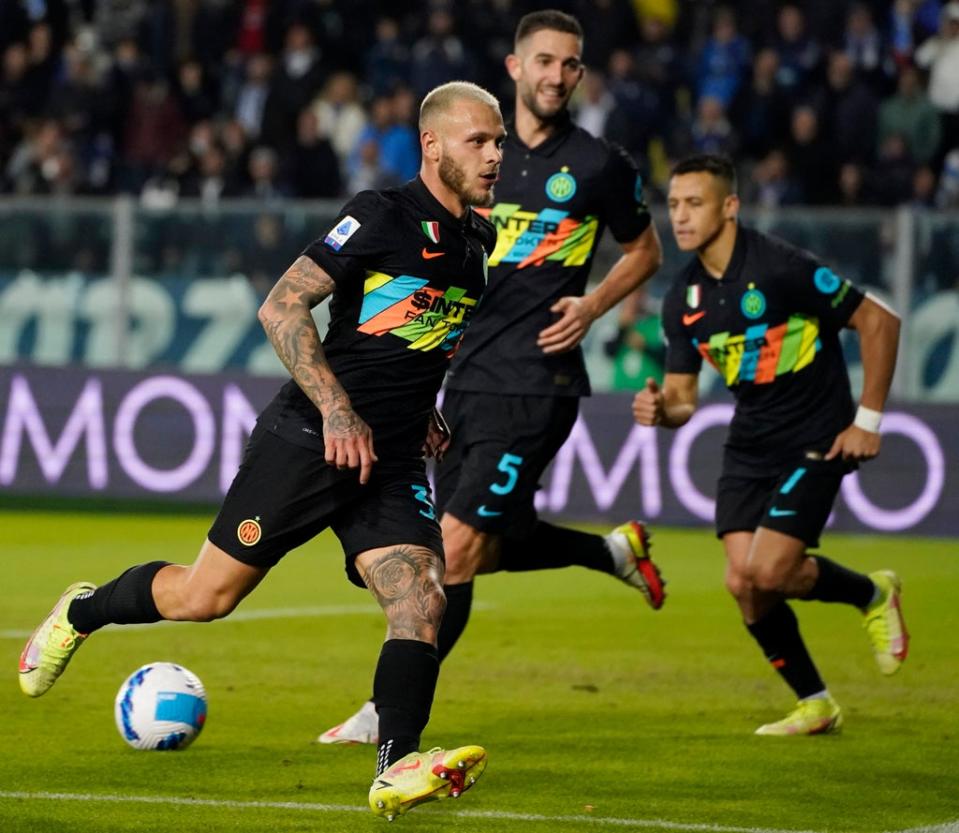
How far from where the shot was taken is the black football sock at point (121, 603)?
625 centimetres

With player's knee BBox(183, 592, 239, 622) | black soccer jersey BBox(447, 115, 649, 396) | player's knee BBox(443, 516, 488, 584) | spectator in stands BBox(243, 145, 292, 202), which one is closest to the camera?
player's knee BBox(183, 592, 239, 622)

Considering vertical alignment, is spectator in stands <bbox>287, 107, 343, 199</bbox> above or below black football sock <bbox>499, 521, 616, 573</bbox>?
above

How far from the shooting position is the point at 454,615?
732cm

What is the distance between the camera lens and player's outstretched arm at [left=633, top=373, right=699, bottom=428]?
754 centimetres

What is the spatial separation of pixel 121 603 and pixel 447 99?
5.98ft

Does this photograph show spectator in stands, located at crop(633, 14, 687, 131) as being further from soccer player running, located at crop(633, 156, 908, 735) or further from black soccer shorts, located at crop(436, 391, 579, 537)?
black soccer shorts, located at crop(436, 391, 579, 537)

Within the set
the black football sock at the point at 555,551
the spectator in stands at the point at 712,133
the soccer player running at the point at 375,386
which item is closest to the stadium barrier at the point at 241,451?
the spectator in stands at the point at 712,133

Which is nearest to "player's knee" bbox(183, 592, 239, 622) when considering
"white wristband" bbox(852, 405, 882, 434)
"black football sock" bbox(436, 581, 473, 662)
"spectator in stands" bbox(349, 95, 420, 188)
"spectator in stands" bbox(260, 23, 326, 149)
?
"black football sock" bbox(436, 581, 473, 662)

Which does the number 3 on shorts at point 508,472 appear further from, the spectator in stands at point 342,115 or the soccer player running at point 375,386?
the spectator in stands at point 342,115

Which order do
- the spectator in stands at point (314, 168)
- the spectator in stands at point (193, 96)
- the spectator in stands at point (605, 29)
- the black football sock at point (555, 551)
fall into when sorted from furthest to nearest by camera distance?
the spectator in stands at point (193, 96), the spectator in stands at point (605, 29), the spectator in stands at point (314, 168), the black football sock at point (555, 551)

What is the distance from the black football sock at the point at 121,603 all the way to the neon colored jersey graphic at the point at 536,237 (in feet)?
6.79

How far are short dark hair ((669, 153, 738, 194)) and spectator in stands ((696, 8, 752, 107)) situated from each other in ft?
34.3

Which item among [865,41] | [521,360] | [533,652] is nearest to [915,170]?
[865,41]

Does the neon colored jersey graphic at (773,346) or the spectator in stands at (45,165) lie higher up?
the spectator in stands at (45,165)
